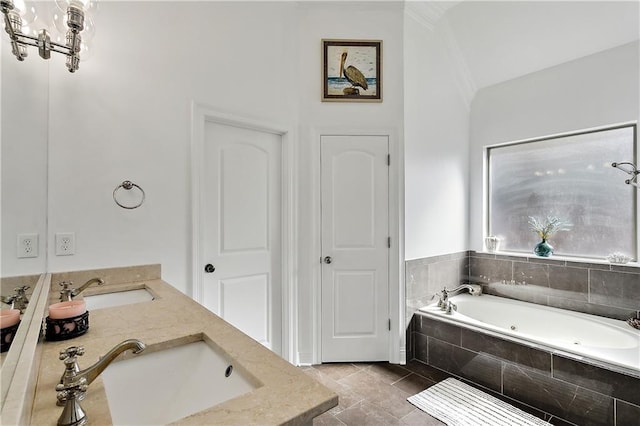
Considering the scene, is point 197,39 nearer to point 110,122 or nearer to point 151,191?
point 110,122

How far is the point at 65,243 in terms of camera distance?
5.28 ft

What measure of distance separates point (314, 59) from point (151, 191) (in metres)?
1.74

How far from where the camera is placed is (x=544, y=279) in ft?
9.54

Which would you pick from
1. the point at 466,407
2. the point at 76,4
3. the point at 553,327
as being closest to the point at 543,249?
the point at 553,327

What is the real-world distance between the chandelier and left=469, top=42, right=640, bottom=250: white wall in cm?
348

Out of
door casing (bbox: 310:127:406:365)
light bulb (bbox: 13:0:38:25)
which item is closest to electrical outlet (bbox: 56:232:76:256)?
light bulb (bbox: 13:0:38:25)

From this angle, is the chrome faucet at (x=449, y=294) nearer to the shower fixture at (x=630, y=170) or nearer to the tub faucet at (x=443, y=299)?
the tub faucet at (x=443, y=299)

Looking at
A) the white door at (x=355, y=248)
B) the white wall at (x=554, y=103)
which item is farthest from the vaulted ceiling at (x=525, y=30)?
the white door at (x=355, y=248)

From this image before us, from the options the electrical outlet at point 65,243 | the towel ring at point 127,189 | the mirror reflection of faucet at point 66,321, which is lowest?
the mirror reflection of faucet at point 66,321

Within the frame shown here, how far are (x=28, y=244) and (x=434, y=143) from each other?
3063 millimetres

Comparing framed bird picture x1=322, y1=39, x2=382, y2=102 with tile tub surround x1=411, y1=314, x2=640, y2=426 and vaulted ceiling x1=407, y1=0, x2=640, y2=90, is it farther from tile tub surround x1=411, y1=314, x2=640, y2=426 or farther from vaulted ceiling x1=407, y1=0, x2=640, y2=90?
tile tub surround x1=411, y1=314, x2=640, y2=426

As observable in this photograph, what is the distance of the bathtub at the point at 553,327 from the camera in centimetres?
190

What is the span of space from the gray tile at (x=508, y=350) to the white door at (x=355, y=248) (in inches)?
26.6

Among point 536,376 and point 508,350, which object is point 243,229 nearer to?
point 508,350
